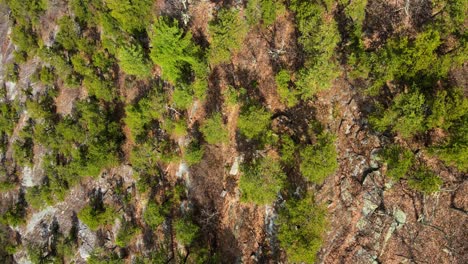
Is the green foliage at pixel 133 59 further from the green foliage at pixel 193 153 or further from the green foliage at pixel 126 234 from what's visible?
the green foliage at pixel 126 234

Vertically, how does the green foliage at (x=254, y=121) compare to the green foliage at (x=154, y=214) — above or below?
above

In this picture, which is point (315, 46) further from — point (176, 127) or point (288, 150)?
point (176, 127)

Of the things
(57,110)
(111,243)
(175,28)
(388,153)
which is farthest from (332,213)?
(57,110)

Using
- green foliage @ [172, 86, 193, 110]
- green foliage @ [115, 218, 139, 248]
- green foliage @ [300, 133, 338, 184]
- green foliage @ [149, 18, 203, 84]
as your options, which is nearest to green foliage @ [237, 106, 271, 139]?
green foliage @ [300, 133, 338, 184]

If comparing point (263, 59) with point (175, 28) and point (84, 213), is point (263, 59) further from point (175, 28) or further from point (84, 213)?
point (84, 213)

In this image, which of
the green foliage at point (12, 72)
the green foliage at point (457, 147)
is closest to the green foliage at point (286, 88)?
the green foliage at point (457, 147)
